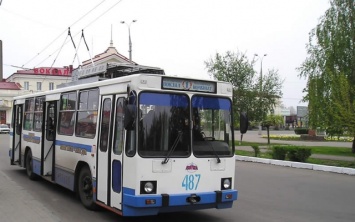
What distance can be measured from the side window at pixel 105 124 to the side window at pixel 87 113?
0.38 meters

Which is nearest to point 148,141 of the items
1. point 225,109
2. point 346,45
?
point 225,109

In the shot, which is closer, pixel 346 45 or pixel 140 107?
pixel 140 107

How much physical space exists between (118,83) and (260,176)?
8765 millimetres

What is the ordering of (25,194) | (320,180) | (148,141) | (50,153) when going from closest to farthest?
(148,141)
(25,194)
(50,153)
(320,180)

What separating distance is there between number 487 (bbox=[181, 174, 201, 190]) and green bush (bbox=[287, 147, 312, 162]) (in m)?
12.4

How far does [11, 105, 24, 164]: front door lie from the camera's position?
13898 mm

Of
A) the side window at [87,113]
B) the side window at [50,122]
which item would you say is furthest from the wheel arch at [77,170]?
the side window at [50,122]

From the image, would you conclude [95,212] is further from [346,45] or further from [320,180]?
[346,45]

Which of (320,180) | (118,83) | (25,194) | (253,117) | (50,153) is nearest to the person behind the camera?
(118,83)

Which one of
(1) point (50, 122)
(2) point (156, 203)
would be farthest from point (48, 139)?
(2) point (156, 203)

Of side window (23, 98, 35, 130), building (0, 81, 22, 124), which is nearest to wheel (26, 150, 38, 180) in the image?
side window (23, 98, 35, 130)

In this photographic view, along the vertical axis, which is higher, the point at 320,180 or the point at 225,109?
the point at 225,109

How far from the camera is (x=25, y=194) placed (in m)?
10.2

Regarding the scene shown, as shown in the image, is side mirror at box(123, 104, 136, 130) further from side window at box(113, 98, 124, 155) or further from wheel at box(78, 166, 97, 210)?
wheel at box(78, 166, 97, 210)
